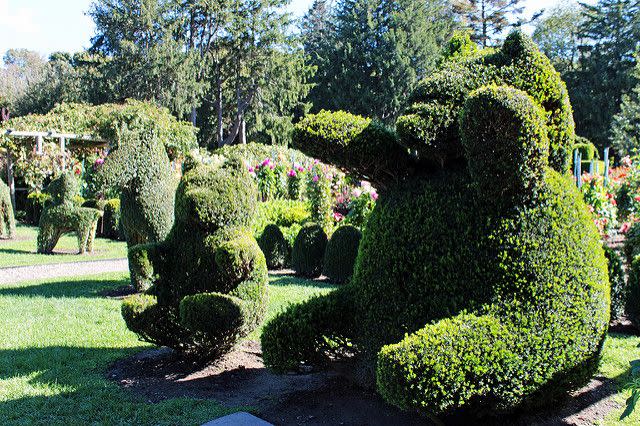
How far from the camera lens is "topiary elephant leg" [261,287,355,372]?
377 centimetres

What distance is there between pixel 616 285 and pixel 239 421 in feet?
16.4

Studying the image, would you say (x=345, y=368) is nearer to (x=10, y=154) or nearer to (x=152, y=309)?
(x=152, y=309)

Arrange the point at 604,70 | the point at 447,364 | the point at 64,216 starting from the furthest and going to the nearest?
the point at 604,70 < the point at 64,216 < the point at 447,364

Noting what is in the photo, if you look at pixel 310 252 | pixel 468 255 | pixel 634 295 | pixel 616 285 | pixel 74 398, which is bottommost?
pixel 74 398

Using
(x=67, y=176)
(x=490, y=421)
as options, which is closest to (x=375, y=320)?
(x=490, y=421)

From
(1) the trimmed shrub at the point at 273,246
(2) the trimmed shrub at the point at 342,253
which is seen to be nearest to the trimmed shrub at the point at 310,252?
(2) the trimmed shrub at the point at 342,253

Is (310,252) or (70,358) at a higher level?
(310,252)

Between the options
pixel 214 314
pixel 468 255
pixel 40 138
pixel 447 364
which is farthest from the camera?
pixel 40 138

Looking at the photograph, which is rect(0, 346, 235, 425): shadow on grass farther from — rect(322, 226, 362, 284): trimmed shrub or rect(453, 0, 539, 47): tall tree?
rect(453, 0, 539, 47): tall tree

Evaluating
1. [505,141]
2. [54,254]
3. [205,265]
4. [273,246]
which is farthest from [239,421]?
[54,254]

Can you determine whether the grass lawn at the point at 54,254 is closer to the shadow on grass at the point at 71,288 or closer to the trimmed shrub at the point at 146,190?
the shadow on grass at the point at 71,288

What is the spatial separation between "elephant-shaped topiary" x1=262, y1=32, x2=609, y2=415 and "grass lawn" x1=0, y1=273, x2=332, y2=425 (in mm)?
1232

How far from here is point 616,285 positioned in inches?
258

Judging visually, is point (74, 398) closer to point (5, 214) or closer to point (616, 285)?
point (616, 285)
